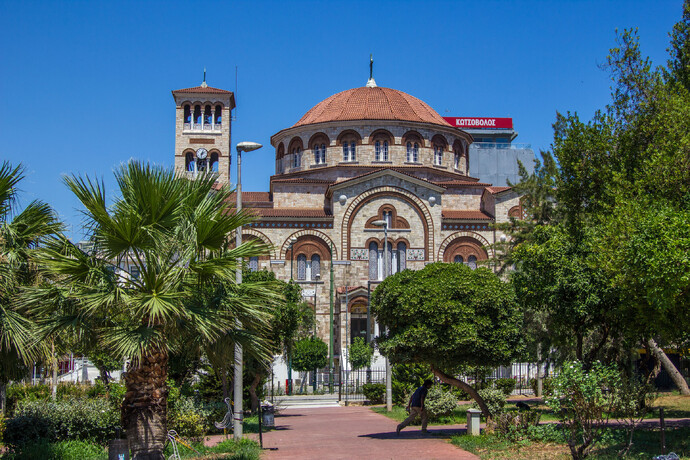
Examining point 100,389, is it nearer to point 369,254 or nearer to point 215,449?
point 215,449

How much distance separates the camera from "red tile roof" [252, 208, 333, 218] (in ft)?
143

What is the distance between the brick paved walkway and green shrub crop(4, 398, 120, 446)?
135 inches

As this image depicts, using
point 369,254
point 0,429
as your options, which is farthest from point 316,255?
point 0,429

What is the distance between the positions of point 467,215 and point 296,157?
500 inches

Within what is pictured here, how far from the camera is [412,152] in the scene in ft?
163

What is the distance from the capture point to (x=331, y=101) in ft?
176

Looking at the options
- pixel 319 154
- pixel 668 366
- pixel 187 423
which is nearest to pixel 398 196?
pixel 319 154

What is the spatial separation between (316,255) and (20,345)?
108 feet

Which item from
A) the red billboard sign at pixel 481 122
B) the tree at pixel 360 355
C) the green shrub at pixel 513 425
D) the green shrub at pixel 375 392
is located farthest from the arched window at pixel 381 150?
the green shrub at pixel 513 425

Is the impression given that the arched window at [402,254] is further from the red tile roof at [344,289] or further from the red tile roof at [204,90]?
the red tile roof at [204,90]

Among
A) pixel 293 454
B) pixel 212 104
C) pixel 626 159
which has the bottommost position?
pixel 293 454

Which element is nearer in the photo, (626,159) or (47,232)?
(47,232)

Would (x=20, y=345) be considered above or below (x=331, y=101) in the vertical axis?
below

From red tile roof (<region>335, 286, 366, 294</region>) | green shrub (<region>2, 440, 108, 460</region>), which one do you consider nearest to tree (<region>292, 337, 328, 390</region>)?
red tile roof (<region>335, 286, 366, 294</region>)
